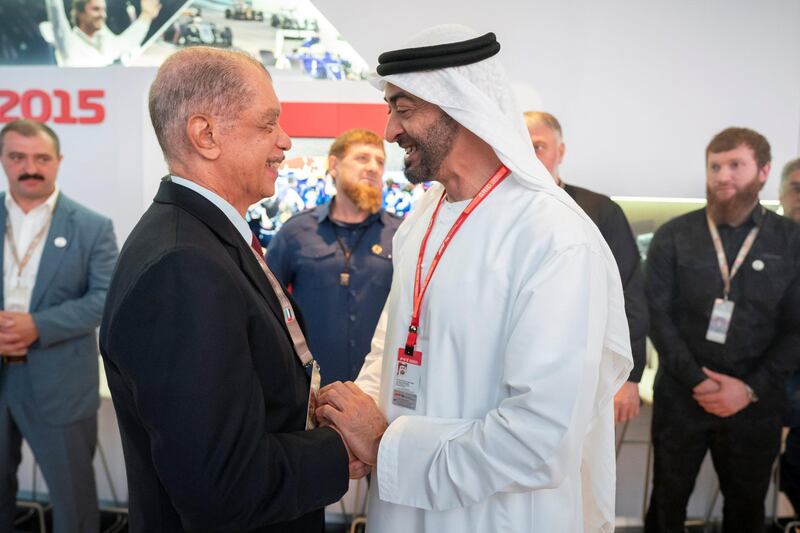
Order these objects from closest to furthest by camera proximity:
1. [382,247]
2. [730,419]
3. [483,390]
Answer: [483,390]
[730,419]
[382,247]

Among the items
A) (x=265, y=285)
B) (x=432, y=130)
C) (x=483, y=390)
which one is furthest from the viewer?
(x=432, y=130)

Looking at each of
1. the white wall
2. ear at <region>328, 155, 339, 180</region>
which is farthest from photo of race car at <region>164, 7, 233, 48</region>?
ear at <region>328, 155, 339, 180</region>

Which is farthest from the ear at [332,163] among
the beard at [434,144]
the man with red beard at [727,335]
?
the beard at [434,144]

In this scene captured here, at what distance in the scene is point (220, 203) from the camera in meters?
1.54

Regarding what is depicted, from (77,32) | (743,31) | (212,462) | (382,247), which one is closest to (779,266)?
(743,31)

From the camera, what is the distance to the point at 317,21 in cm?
445

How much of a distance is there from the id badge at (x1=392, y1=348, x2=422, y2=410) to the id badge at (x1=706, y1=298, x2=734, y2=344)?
2.23m

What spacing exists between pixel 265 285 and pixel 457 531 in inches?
31.5

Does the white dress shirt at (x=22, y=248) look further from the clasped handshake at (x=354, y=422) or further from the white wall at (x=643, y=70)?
the clasped handshake at (x=354, y=422)

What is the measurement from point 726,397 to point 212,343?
113 inches

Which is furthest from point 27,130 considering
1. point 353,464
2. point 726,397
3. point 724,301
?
point 726,397

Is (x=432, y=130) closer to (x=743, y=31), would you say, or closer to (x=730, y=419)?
(x=730, y=419)

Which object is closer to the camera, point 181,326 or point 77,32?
point 181,326

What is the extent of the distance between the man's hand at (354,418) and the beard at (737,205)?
254 centimetres
